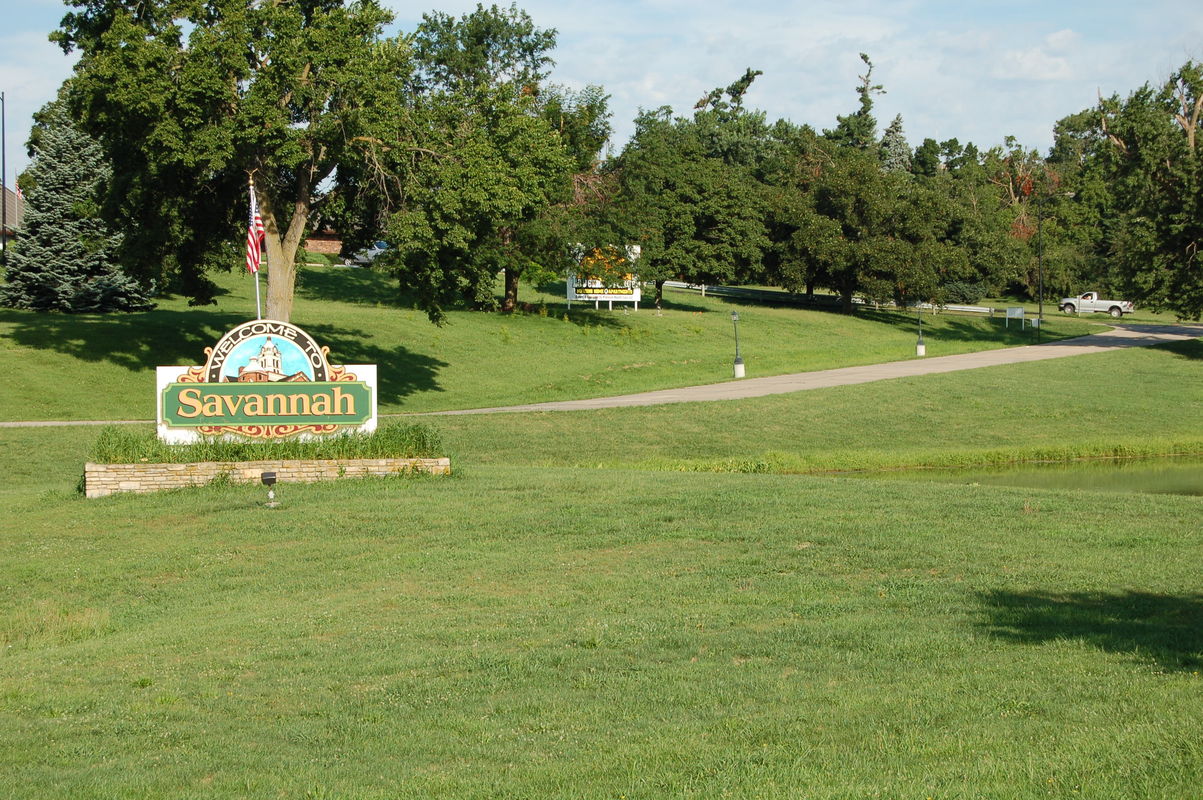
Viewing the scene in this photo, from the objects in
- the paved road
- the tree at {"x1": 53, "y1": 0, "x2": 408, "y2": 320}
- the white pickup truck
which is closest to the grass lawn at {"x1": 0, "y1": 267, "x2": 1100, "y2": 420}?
the paved road

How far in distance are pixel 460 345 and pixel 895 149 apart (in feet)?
235

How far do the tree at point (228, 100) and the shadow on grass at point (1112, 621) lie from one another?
22729 millimetres

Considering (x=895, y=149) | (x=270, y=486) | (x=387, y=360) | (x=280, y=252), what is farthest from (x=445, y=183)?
(x=895, y=149)

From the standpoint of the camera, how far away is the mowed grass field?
20.2 ft

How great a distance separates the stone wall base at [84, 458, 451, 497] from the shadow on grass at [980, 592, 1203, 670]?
11.1m

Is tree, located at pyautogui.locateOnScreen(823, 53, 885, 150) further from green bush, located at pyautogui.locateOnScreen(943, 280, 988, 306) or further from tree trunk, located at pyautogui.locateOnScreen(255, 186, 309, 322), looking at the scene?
tree trunk, located at pyautogui.locateOnScreen(255, 186, 309, 322)

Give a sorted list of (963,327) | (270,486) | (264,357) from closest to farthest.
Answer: (270,486), (264,357), (963,327)

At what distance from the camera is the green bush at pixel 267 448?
18.2 m

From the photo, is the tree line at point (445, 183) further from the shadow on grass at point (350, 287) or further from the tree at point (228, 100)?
the shadow on grass at point (350, 287)

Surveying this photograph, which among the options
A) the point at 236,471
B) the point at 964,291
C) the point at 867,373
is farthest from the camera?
the point at 964,291

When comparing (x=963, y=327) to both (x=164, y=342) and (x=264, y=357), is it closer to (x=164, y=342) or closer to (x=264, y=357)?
(x=164, y=342)

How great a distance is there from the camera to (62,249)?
4256 cm

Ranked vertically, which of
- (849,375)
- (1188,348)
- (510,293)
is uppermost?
(510,293)

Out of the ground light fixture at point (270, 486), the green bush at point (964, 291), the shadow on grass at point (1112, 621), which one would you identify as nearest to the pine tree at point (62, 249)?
the ground light fixture at point (270, 486)
